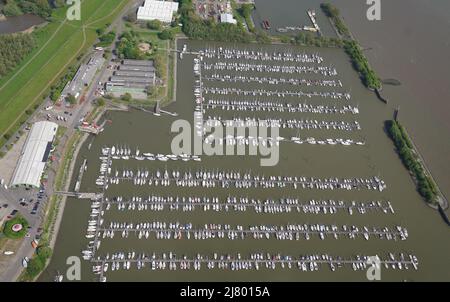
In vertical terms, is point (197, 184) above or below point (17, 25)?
below

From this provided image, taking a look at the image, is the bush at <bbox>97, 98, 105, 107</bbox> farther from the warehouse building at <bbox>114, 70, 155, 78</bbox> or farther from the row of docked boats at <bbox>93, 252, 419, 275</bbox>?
the row of docked boats at <bbox>93, 252, 419, 275</bbox>

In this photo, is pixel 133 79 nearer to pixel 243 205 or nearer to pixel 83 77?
pixel 83 77

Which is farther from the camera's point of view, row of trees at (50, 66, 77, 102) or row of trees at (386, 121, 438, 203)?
row of trees at (50, 66, 77, 102)

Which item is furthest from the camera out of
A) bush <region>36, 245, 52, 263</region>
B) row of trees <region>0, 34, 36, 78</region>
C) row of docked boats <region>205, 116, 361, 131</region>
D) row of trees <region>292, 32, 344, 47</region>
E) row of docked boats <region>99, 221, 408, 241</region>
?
row of trees <region>292, 32, 344, 47</region>

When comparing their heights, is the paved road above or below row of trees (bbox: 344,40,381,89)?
below

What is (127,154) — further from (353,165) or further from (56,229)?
(353,165)

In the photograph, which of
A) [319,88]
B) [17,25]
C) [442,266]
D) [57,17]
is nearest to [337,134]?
[319,88]

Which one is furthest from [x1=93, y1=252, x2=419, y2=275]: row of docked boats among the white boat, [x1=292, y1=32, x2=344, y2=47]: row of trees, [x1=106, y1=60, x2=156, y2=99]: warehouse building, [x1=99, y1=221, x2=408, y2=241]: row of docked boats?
[x1=292, y1=32, x2=344, y2=47]: row of trees

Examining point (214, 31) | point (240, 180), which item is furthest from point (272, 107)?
point (214, 31)
